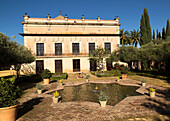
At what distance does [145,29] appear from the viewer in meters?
28.4

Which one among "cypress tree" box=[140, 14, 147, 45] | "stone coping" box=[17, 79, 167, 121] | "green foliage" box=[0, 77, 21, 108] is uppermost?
"cypress tree" box=[140, 14, 147, 45]

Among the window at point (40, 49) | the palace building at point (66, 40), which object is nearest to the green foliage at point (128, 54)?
the palace building at point (66, 40)

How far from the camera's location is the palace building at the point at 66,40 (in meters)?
23.1

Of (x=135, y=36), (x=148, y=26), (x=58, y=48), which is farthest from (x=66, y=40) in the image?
(x=135, y=36)

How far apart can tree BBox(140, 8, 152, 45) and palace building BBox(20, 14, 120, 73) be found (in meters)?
7.87

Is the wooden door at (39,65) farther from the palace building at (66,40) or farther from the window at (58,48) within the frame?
the window at (58,48)

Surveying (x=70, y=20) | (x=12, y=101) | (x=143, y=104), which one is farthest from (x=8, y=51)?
(x=70, y=20)

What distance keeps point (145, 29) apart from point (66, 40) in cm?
2041

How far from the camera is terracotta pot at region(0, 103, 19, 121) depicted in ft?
13.5

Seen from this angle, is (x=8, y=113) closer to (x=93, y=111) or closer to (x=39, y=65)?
(x=93, y=111)

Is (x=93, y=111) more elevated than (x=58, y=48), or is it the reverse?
(x=58, y=48)

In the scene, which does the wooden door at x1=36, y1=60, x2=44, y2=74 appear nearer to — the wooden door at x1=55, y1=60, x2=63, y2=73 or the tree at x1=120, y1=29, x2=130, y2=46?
the wooden door at x1=55, y1=60, x2=63, y2=73

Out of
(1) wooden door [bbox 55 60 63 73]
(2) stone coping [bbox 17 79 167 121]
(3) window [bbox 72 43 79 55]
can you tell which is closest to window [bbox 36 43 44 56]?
(1) wooden door [bbox 55 60 63 73]

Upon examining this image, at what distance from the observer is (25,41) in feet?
74.8
